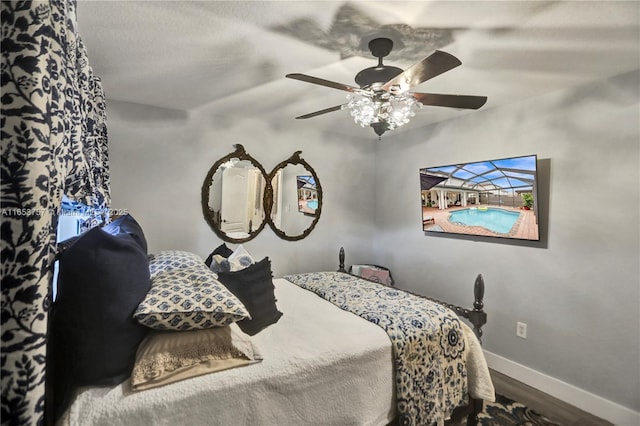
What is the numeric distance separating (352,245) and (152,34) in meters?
3.06

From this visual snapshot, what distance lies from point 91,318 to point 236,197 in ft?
7.53

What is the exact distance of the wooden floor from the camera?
216 centimetres

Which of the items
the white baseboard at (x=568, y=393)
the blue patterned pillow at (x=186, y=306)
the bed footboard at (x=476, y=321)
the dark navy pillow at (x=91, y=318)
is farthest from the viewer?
the white baseboard at (x=568, y=393)

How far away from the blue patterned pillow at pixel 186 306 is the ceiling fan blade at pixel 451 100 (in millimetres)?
1479

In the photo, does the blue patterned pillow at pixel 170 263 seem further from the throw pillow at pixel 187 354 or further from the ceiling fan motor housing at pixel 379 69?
the ceiling fan motor housing at pixel 379 69

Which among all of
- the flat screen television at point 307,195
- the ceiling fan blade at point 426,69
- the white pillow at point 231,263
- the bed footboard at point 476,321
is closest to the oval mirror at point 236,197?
the flat screen television at point 307,195

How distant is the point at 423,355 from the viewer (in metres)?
1.64

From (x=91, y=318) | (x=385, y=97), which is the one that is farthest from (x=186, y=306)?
(x=385, y=97)

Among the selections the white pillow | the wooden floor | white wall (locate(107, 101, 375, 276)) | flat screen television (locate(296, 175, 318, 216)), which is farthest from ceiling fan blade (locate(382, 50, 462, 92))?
the wooden floor

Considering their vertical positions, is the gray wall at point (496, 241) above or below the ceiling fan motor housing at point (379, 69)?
below

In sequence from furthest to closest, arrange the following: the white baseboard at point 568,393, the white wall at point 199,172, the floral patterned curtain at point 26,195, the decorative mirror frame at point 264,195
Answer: the decorative mirror frame at point 264,195 → the white wall at point 199,172 → the white baseboard at point 568,393 → the floral patterned curtain at point 26,195

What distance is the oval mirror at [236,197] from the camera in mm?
3139

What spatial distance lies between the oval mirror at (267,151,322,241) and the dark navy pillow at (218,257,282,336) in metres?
1.73

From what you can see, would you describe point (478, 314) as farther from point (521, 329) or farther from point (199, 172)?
point (199, 172)
